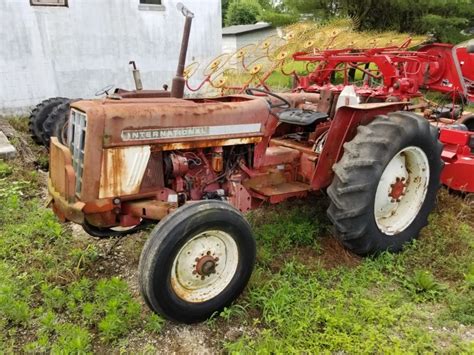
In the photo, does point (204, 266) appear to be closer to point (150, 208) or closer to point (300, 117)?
point (150, 208)

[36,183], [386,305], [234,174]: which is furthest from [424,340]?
[36,183]

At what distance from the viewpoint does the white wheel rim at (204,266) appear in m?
2.52

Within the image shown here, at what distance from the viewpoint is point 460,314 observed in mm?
2730

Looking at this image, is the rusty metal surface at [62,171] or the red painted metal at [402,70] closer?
the rusty metal surface at [62,171]

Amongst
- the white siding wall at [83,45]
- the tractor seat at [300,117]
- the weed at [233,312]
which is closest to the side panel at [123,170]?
the weed at [233,312]

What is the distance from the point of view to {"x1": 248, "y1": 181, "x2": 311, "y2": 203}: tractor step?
3316 millimetres

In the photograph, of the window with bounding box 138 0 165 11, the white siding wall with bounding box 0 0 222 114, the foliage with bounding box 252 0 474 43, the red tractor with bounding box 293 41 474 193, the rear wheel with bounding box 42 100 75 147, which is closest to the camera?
the red tractor with bounding box 293 41 474 193

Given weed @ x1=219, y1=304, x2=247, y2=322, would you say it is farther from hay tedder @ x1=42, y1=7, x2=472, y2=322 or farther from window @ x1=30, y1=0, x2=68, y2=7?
window @ x1=30, y1=0, x2=68, y2=7

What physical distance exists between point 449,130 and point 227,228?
9.82 ft

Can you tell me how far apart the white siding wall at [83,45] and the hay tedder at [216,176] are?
582 cm

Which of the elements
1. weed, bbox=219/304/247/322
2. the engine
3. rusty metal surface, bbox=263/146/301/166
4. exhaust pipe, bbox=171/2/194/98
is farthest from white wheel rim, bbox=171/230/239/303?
exhaust pipe, bbox=171/2/194/98

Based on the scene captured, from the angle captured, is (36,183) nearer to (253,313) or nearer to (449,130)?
(253,313)

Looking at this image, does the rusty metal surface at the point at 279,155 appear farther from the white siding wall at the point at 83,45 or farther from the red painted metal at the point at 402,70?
the white siding wall at the point at 83,45

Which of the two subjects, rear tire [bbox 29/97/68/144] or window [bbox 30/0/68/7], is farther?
window [bbox 30/0/68/7]
